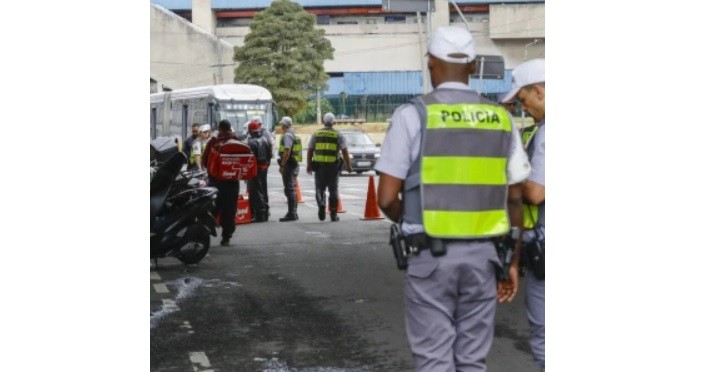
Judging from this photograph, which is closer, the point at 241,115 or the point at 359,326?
the point at 359,326

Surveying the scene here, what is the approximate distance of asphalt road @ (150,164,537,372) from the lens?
25.1 feet

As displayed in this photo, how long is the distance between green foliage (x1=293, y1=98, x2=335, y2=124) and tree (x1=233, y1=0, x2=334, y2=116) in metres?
0.64

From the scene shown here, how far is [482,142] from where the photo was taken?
5.00 meters

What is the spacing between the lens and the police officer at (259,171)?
17648 millimetres

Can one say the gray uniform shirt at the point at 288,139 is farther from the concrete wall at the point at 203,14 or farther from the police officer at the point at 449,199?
the concrete wall at the point at 203,14

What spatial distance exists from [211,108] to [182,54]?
18.3m

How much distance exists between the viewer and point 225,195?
14.0 m

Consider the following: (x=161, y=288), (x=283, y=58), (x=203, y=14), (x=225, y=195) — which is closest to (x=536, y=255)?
(x=161, y=288)

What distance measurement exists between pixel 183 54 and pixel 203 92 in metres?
17.4

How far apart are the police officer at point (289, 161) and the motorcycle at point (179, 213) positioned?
234 inches

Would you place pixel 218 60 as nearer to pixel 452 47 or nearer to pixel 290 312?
pixel 290 312

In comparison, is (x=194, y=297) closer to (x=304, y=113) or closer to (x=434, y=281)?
(x=434, y=281)

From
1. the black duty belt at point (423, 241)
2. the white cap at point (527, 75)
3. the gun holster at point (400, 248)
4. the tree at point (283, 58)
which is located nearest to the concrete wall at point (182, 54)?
the tree at point (283, 58)
